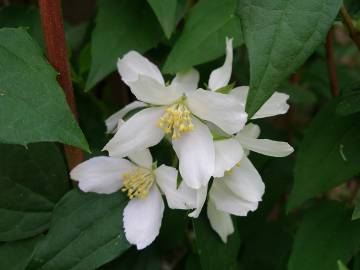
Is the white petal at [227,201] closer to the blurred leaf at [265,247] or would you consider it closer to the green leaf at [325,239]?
the green leaf at [325,239]

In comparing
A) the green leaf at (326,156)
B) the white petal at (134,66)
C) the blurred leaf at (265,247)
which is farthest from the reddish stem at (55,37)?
the blurred leaf at (265,247)

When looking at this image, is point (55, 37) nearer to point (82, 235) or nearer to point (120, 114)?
point (120, 114)

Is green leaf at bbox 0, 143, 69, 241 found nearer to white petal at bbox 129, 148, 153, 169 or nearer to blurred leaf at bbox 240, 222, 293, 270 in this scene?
white petal at bbox 129, 148, 153, 169

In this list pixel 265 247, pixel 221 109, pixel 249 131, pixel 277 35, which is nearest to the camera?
pixel 277 35

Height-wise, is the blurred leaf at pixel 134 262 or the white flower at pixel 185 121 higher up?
the white flower at pixel 185 121

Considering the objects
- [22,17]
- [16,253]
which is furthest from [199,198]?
[22,17]
